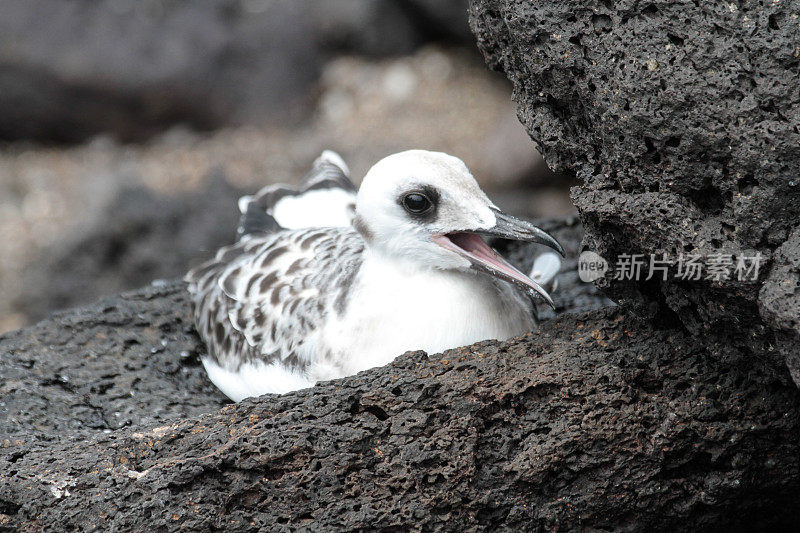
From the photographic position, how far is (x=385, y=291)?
3.80 metres

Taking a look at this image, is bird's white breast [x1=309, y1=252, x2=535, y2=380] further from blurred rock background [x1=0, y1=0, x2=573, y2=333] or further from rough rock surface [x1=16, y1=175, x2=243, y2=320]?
blurred rock background [x1=0, y1=0, x2=573, y2=333]

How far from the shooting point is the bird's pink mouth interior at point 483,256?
3.60 m

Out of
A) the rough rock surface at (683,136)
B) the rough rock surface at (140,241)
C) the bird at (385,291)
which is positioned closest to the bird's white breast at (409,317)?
the bird at (385,291)

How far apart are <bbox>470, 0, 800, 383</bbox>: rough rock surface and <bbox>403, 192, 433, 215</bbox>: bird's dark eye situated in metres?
0.58

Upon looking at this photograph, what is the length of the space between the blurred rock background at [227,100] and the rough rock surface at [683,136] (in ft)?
17.1

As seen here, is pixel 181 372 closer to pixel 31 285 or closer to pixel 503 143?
pixel 31 285

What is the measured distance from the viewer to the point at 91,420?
383 cm

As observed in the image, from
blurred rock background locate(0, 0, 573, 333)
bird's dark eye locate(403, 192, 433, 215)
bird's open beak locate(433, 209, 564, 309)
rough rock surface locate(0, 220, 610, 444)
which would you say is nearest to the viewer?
bird's open beak locate(433, 209, 564, 309)

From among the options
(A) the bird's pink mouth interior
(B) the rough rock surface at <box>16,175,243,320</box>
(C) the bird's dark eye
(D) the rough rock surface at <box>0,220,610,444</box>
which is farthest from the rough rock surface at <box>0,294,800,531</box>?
(B) the rough rock surface at <box>16,175,243,320</box>

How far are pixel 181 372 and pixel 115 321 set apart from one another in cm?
42

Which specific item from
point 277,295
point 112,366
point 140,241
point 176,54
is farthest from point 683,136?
point 176,54

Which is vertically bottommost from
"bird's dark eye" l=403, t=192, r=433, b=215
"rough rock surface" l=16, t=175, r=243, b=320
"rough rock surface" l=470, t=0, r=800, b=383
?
"rough rock surface" l=470, t=0, r=800, b=383

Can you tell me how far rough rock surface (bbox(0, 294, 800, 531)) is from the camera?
10.0 ft

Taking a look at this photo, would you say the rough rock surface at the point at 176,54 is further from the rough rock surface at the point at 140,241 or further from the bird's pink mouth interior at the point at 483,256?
the bird's pink mouth interior at the point at 483,256
